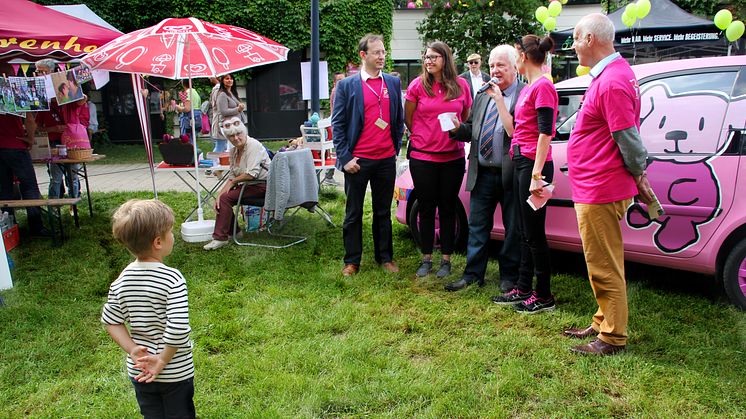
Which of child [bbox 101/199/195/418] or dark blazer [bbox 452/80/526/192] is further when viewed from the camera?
dark blazer [bbox 452/80/526/192]

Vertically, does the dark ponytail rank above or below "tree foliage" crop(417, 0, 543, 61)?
below

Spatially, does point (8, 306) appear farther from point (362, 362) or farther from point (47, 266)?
point (362, 362)

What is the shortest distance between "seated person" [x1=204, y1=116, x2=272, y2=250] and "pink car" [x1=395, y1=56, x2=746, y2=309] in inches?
135

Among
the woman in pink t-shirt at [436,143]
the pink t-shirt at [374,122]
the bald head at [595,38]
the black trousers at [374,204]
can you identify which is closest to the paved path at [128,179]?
the black trousers at [374,204]

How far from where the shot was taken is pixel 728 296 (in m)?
3.91

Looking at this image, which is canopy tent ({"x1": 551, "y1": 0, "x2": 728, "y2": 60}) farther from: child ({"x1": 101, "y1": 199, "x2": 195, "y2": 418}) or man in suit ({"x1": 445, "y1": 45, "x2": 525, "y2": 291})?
child ({"x1": 101, "y1": 199, "x2": 195, "y2": 418})

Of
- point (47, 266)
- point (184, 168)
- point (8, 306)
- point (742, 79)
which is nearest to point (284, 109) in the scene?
point (184, 168)

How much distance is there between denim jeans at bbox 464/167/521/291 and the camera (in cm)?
433

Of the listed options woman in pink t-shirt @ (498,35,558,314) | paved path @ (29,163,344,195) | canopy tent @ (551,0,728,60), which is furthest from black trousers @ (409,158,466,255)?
canopy tent @ (551,0,728,60)

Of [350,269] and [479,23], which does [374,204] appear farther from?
[479,23]

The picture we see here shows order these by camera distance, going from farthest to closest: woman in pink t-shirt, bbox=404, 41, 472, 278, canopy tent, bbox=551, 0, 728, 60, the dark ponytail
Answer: canopy tent, bbox=551, 0, 728, 60 → woman in pink t-shirt, bbox=404, 41, 472, 278 → the dark ponytail

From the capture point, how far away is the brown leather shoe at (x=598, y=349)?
3.35m

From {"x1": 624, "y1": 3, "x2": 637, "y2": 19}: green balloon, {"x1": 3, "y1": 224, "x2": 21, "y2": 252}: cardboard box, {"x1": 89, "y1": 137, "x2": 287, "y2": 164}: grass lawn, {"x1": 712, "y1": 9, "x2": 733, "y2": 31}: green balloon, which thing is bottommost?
{"x1": 89, "y1": 137, "x2": 287, "y2": 164}: grass lawn

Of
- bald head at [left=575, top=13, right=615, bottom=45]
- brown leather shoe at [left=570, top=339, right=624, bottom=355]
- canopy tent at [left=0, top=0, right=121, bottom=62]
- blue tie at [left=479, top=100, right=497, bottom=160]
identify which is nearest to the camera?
bald head at [left=575, top=13, right=615, bottom=45]
